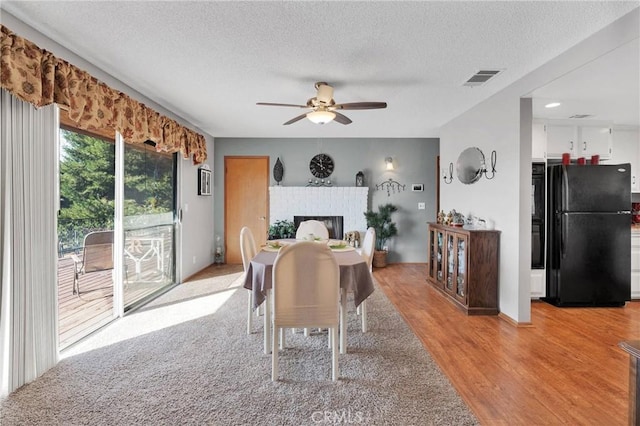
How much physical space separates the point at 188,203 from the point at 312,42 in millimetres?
3330

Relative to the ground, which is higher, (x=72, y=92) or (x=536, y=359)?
(x=72, y=92)

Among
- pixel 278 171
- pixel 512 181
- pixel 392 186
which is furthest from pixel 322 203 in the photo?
pixel 512 181

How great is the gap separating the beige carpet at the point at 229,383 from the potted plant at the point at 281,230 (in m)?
2.58

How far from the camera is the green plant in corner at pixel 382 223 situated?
5.54 metres

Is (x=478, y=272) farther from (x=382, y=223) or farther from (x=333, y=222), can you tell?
(x=333, y=222)

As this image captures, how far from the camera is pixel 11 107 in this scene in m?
1.89

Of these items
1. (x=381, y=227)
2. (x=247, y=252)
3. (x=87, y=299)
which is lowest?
(x=87, y=299)

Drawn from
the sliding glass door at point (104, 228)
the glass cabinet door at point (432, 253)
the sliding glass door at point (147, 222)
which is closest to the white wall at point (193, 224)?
the sliding glass door at point (147, 222)

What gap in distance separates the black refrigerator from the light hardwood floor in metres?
0.26

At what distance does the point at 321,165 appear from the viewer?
228 inches

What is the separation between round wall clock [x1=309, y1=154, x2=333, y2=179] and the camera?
5.78 m

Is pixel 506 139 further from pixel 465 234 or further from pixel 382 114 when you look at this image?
pixel 382 114

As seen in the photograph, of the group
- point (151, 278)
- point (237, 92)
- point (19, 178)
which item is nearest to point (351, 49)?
point (237, 92)

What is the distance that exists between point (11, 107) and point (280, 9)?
1.77 meters
